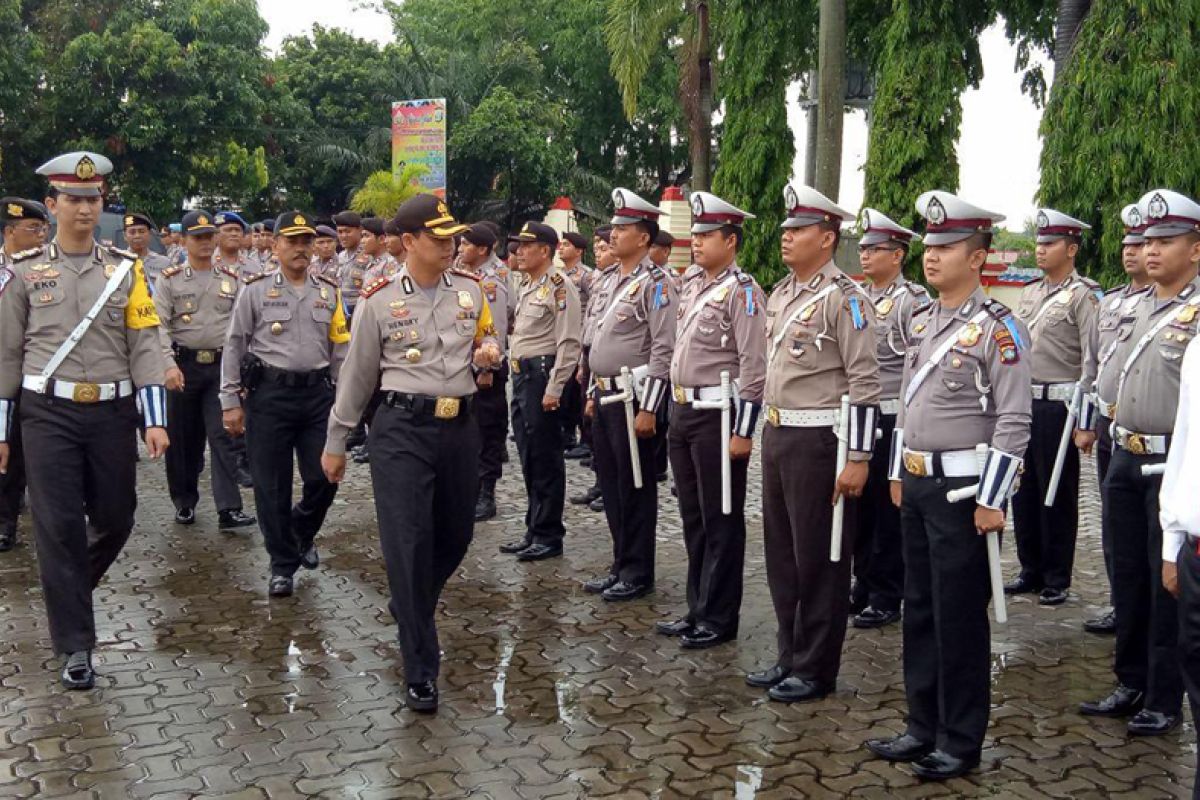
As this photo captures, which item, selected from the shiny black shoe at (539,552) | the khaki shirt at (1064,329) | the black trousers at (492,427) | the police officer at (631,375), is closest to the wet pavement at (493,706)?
the police officer at (631,375)

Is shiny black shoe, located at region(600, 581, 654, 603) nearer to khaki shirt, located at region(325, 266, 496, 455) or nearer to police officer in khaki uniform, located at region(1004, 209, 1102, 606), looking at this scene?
khaki shirt, located at region(325, 266, 496, 455)

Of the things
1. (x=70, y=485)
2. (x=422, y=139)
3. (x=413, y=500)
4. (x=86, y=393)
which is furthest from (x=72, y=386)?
(x=422, y=139)

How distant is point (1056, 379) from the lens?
293 inches

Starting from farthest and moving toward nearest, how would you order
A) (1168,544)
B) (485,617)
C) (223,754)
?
(485,617)
(223,754)
(1168,544)

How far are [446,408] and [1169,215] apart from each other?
3.21 m

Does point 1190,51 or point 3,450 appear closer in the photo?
point 3,450

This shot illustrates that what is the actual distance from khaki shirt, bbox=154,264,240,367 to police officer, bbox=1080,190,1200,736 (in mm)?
6347

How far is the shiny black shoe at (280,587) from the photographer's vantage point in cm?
740

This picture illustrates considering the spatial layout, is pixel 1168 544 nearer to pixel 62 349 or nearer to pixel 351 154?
pixel 62 349

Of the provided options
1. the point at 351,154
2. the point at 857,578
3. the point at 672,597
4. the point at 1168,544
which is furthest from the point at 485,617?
A: the point at 351,154

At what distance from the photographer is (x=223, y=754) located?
498 cm

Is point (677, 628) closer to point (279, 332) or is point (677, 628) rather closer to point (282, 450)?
point (282, 450)

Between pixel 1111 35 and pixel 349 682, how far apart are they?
41.7 ft

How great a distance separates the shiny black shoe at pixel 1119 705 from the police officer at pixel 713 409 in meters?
1.79
